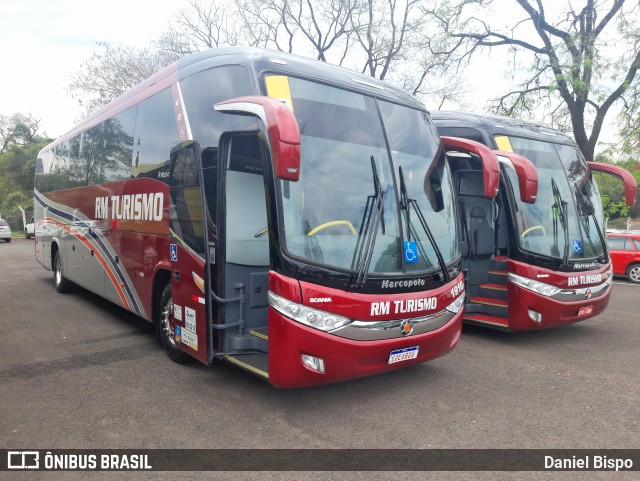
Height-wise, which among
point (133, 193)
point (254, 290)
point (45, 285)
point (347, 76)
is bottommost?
point (45, 285)

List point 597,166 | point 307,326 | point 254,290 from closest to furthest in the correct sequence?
point 307,326, point 254,290, point 597,166

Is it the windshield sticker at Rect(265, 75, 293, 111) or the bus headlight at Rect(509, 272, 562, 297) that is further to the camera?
the bus headlight at Rect(509, 272, 562, 297)

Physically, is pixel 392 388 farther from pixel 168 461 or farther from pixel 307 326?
pixel 168 461

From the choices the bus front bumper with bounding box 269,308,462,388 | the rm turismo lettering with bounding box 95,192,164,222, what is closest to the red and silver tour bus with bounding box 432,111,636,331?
the bus front bumper with bounding box 269,308,462,388

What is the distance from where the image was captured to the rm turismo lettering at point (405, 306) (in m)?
4.40

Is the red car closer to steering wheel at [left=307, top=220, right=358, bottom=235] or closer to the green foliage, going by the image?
steering wheel at [left=307, top=220, right=358, bottom=235]

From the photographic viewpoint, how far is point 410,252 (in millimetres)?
4762

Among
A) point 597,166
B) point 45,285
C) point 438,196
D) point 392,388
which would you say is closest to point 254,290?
point 392,388

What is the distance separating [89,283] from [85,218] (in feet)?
3.86

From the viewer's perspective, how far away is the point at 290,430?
425 cm

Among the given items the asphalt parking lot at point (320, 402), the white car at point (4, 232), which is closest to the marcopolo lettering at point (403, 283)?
the asphalt parking lot at point (320, 402)

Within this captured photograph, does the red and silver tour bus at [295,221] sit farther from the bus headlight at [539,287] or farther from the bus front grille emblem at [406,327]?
the bus headlight at [539,287]

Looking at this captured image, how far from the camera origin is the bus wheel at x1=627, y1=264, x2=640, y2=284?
14.7 m

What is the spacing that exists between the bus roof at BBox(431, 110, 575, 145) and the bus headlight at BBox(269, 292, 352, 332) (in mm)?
4733
